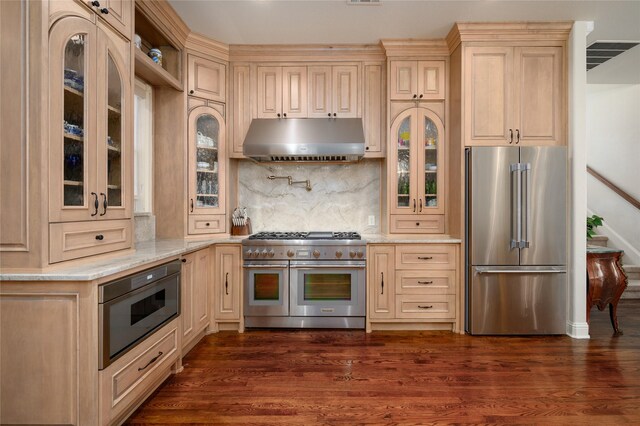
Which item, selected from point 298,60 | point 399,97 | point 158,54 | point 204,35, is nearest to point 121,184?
point 158,54

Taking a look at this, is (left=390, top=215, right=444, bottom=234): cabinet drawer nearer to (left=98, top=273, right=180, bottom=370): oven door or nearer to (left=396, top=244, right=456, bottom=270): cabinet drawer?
(left=396, top=244, right=456, bottom=270): cabinet drawer

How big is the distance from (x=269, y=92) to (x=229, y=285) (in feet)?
6.76

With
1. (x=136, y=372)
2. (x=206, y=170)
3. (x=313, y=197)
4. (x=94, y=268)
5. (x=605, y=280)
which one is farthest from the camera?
(x=313, y=197)

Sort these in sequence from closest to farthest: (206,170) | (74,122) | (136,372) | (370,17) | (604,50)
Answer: (74,122) < (136,372) < (370,17) < (206,170) < (604,50)

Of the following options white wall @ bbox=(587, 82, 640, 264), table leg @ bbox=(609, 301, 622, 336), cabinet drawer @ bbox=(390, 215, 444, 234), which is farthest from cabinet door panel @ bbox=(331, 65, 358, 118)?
white wall @ bbox=(587, 82, 640, 264)

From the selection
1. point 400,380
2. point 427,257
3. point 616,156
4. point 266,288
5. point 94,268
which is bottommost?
point 400,380

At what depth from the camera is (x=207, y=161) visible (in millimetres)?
3641

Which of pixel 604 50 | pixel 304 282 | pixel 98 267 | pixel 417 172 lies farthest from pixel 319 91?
pixel 604 50

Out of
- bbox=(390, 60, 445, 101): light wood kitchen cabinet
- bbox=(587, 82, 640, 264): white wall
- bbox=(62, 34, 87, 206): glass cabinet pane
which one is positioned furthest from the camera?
bbox=(587, 82, 640, 264): white wall

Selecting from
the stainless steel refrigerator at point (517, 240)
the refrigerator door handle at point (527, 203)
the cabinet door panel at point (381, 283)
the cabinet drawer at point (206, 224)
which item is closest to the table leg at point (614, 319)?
the stainless steel refrigerator at point (517, 240)

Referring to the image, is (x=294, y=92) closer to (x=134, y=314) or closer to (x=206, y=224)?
(x=206, y=224)

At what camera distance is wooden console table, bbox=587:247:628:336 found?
11.0ft

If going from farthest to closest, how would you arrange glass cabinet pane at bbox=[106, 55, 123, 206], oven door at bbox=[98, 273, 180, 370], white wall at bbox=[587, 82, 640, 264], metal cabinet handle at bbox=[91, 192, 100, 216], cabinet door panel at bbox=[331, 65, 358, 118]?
white wall at bbox=[587, 82, 640, 264] < cabinet door panel at bbox=[331, 65, 358, 118] < glass cabinet pane at bbox=[106, 55, 123, 206] < metal cabinet handle at bbox=[91, 192, 100, 216] < oven door at bbox=[98, 273, 180, 370]

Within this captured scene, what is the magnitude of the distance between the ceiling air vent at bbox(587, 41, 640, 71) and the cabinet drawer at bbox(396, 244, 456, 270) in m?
2.74
